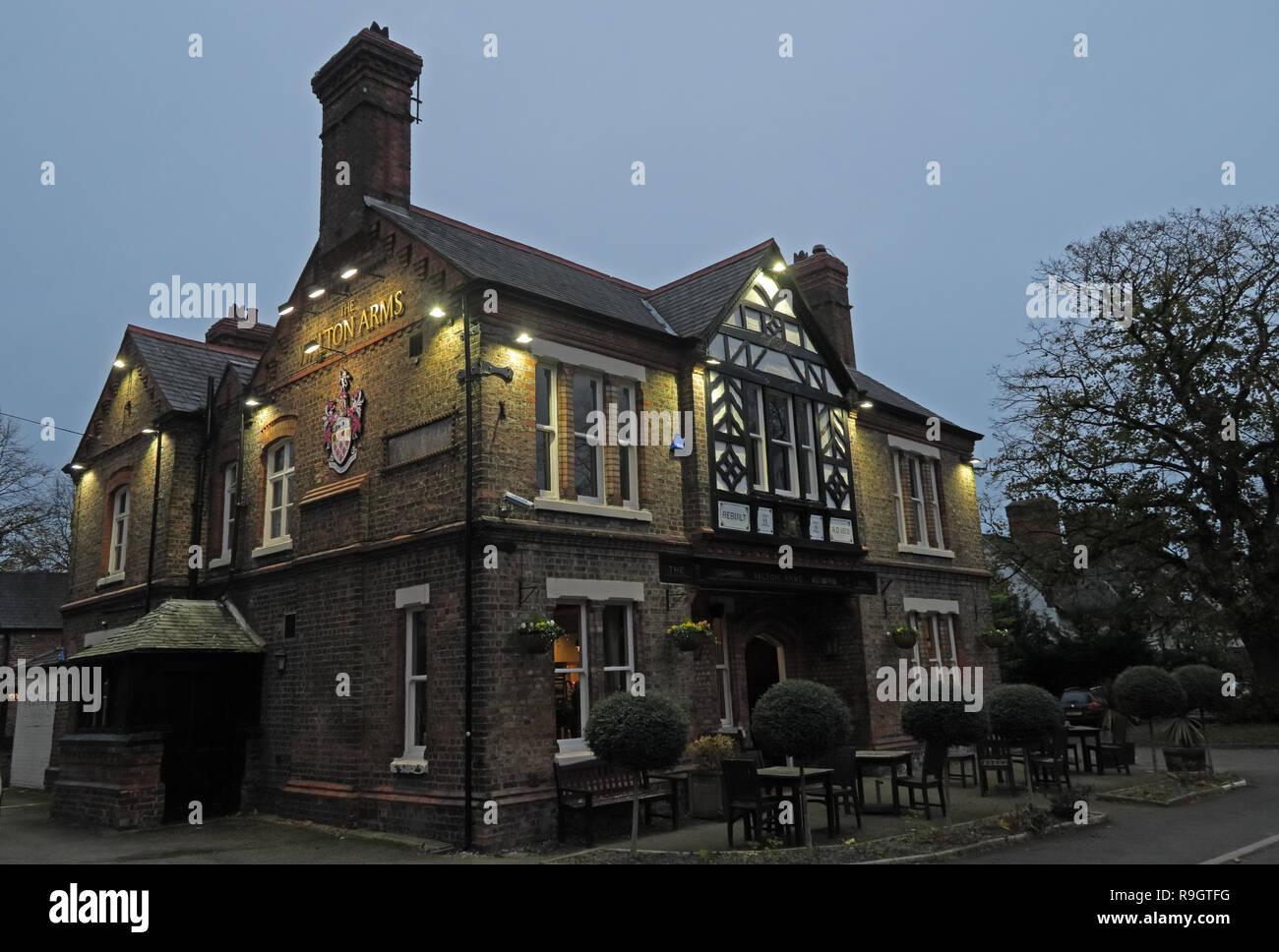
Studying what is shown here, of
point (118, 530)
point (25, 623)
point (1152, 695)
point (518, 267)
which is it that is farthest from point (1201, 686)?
point (25, 623)

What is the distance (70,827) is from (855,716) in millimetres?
13450

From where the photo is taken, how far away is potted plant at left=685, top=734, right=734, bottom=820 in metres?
12.4

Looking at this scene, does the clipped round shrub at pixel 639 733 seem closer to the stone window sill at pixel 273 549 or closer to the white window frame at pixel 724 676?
the white window frame at pixel 724 676

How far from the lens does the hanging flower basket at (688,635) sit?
13.0 m

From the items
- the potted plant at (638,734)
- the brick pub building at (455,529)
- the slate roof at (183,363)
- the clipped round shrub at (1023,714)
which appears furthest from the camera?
the slate roof at (183,363)

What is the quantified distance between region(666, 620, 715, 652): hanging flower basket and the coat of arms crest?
5790mm

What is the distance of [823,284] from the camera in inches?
833

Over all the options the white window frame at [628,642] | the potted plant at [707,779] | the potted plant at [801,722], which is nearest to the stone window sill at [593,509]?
the white window frame at [628,642]

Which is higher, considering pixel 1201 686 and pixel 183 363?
pixel 183 363

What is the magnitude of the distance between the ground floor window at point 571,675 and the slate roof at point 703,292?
5087 mm

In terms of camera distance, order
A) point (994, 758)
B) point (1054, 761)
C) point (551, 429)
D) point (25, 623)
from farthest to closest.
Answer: point (25, 623) < point (994, 758) < point (1054, 761) < point (551, 429)

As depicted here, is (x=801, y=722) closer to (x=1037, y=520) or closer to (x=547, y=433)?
(x=547, y=433)

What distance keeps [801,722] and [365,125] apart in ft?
39.0

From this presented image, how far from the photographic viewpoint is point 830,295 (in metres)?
21.0
